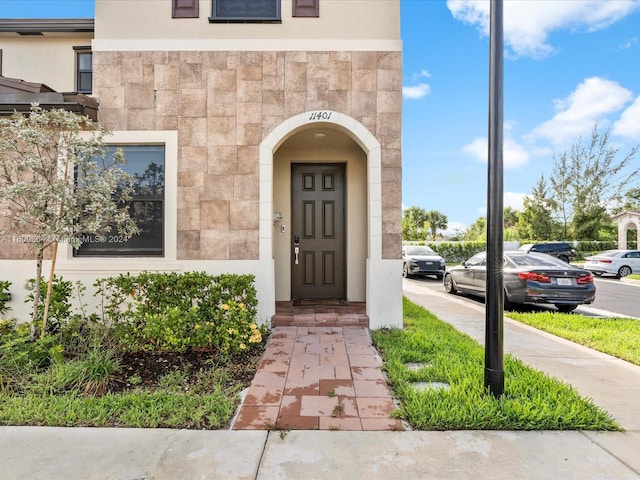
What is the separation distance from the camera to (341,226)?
21.9 ft

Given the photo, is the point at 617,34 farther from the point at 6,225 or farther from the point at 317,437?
the point at 6,225

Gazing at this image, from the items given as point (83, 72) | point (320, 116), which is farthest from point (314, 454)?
point (83, 72)

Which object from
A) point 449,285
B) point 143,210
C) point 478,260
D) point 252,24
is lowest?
point 449,285

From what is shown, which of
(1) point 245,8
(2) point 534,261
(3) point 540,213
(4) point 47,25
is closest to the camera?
(1) point 245,8

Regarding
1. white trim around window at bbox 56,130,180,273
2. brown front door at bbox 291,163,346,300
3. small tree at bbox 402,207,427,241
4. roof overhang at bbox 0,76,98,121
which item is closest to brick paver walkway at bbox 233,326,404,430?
brown front door at bbox 291,163,346,300

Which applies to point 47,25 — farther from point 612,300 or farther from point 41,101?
point 612,300

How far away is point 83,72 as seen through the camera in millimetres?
6602

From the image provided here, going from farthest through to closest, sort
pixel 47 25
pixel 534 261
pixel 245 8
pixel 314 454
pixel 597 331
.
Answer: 1. pixel 534 261
2. pixel 47 25
3. pixel 597 331
4. pixel 245 8
5. pixel 314 454

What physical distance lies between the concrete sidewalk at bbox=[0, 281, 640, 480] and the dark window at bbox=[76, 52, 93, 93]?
623 cm

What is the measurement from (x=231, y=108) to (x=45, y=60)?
4.34 metres

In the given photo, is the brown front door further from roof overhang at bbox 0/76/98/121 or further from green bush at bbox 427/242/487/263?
green bush at bbox 427/242/487/263

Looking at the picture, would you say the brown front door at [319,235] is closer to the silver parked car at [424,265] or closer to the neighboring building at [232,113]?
the neighboring building at [232,113]

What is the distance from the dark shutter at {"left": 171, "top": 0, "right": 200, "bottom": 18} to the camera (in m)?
5.34

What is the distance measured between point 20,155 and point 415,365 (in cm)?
507
